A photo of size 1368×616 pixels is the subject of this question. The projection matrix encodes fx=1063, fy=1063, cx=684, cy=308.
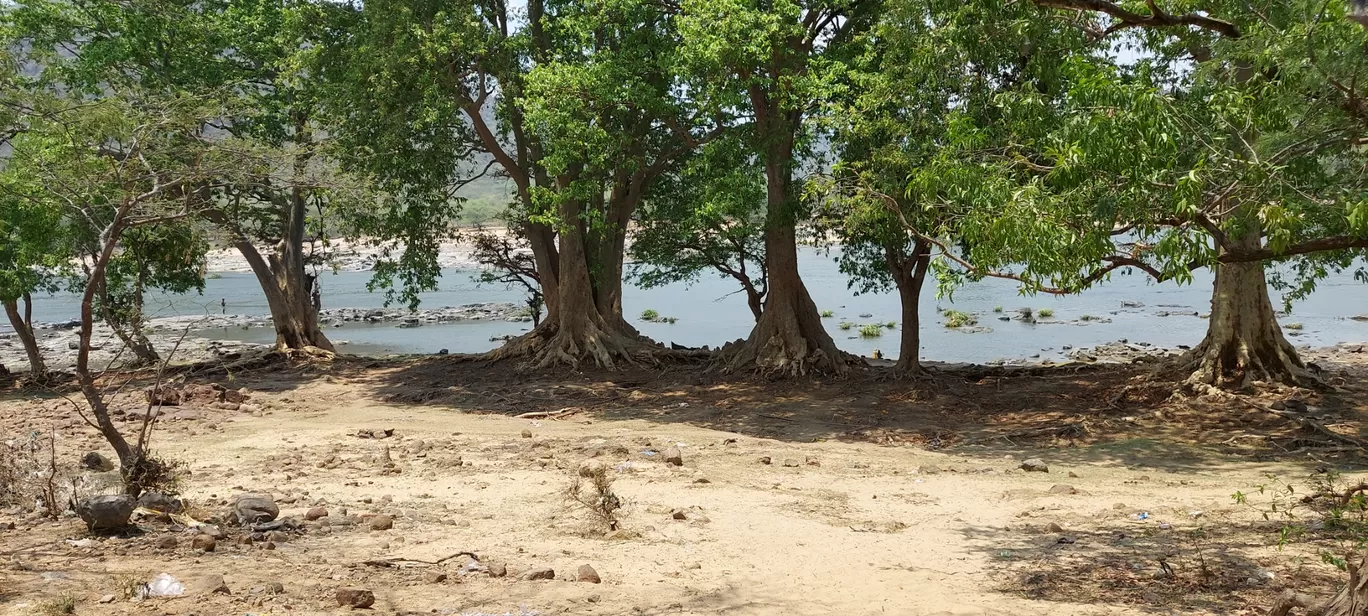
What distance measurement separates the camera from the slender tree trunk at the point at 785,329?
18.5 meters

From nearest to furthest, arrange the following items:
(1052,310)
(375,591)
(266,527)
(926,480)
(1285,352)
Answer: (375,591)
(266,527)
(926,480)
(1285,352)
(1052,310)

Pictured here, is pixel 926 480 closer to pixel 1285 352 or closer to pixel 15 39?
pixel 1285 352

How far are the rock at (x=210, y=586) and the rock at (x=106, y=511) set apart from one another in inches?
59.6

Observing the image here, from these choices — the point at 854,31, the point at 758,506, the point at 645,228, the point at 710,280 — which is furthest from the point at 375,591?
the point at 710,280

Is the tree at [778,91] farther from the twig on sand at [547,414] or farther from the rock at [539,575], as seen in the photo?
the rock at [539,575]

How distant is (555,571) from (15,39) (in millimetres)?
17810

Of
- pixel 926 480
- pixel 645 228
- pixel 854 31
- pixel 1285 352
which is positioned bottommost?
pixel 926 480

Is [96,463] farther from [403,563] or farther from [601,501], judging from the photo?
[601,501]

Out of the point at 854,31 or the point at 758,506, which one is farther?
the point at 854,31

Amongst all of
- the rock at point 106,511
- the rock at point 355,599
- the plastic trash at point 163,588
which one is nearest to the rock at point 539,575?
the rock at point 355,599

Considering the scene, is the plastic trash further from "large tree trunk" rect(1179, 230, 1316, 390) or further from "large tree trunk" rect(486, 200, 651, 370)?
"large tree trunk" rect(486, 200, 651, 370)

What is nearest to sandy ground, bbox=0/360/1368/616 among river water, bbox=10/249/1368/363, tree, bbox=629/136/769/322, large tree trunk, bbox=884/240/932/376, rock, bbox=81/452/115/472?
rock, bbox=81/452/115/472

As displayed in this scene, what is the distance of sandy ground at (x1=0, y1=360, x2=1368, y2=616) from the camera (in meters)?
6.07

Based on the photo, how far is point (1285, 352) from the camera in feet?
49.4
